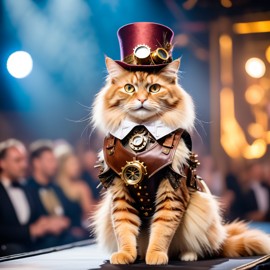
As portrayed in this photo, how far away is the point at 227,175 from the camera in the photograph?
6344 mm

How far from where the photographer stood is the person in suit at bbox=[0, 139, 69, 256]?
11.1 ft

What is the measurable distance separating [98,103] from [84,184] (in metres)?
2.60

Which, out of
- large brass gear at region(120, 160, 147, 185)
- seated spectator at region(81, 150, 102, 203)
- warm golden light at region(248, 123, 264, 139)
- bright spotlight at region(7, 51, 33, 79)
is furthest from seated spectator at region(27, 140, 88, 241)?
warm golden light at region(248, 123, 264, 139)

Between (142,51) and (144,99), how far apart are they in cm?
18

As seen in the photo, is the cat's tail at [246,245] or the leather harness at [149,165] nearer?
the leather harness at [149,165]

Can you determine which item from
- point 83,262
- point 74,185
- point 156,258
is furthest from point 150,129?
point 74,185

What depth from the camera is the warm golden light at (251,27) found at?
6449 mm

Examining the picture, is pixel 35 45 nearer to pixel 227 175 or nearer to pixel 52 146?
pixel 52 146

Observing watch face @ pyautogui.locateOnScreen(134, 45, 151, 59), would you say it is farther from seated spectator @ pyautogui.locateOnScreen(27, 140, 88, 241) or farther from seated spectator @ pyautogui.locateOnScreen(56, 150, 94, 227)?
seated spectator @ pyautogui.locateOnScreen(56, 150, 94, 227)

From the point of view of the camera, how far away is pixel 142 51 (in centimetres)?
191

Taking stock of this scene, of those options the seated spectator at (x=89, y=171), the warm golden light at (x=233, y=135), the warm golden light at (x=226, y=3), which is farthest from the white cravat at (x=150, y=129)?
the warm golden light at (x=233, y=135)

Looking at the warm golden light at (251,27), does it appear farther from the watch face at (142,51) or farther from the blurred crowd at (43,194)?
the watch face at (142,51)

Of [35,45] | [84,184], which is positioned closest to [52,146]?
[84,184]

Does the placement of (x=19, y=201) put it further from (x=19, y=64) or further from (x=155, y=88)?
(x=155, y=88)
